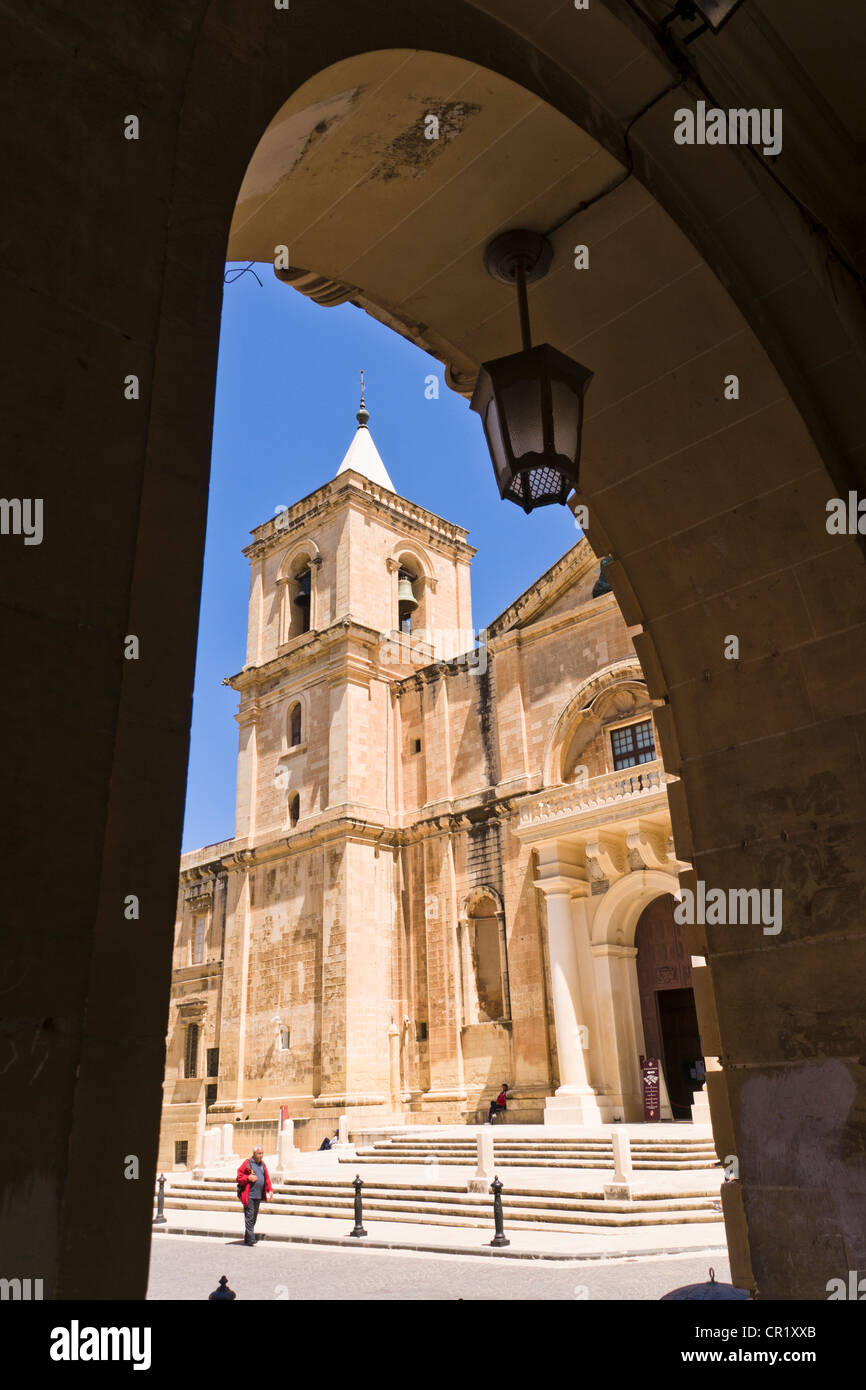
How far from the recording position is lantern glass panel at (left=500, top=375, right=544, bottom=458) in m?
3.44

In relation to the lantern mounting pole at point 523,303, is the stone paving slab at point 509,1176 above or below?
below

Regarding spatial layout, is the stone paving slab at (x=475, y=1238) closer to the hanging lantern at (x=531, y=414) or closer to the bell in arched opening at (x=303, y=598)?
the hanging lantern at (x=531, y=414)

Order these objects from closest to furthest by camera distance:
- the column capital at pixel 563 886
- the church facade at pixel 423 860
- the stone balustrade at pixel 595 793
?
the stone balustrade at pixel 595 793, the church facade at pixel 423 860, the column capital at pixel 563 886

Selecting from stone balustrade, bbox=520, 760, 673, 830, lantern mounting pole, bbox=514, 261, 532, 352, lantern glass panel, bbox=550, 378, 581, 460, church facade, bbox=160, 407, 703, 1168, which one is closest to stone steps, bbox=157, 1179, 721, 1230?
church facade, bbox=160, 407, 703, 1168

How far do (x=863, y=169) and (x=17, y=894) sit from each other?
508 centimetres

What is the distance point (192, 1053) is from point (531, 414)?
33121 mm

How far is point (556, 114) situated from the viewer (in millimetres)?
3252

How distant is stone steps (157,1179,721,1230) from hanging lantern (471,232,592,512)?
36.8 ft

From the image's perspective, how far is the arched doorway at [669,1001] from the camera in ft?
71.6

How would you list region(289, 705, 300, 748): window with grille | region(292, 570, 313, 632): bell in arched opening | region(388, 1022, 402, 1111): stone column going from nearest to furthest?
region(388, 1022, 402, 1111): stone column → region(289, 705, 300, 748): window with grille → region(292, 570, 313, 632): bell in arched opening

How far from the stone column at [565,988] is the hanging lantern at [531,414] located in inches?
777

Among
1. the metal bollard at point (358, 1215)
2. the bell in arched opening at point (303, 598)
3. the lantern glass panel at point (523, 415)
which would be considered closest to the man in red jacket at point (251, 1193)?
the metal bollard at point (358, 1215)

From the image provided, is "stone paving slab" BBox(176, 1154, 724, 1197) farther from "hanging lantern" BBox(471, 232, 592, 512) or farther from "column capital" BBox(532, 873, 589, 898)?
"hanging lantern" BBox(471, 232, 592, 512)
